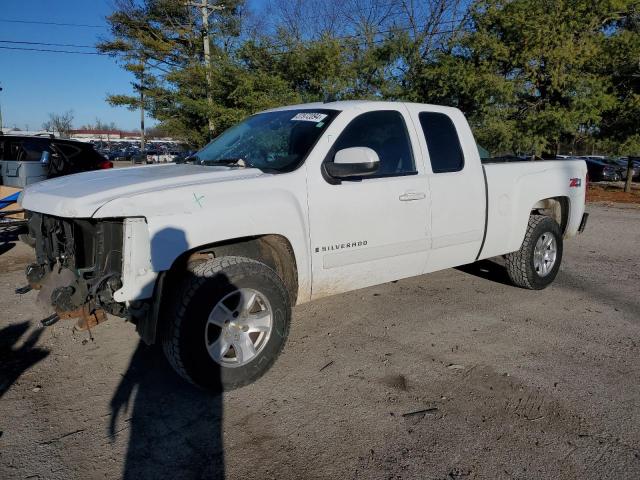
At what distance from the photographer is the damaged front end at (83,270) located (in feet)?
9.71

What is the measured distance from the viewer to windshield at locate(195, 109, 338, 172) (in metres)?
3.76

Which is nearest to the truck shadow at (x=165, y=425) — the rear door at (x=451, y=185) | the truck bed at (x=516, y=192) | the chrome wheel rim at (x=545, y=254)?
the rear door at (x=451, y=185)

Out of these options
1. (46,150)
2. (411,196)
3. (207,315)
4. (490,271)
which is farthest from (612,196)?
(207,315)

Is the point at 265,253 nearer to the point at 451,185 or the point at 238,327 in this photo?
the point at 238,327

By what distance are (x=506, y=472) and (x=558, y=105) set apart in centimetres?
1503

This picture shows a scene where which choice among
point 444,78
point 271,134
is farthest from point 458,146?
point 444,78

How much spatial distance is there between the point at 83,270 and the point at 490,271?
497 centimetres

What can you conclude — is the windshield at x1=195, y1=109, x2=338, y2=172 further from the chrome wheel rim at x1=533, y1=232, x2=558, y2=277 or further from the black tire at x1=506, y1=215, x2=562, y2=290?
the chrome wheel rim at x1=533, y1=232, x2=558, y2=277

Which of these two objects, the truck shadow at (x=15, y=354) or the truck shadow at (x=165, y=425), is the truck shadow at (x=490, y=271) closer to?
the truck shadow at (x=165, y=425)

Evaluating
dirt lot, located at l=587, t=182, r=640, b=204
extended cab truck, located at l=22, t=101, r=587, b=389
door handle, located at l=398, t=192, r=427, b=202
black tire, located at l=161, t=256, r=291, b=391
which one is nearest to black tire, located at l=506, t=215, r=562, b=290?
extended cab truck, located at l=22, t=101, r=587, b=389

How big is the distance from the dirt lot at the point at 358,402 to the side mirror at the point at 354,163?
143 centimetres

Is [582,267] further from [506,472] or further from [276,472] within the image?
[276,472]

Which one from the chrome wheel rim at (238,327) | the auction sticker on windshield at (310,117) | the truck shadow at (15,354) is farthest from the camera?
the auction sticker on windshield at (310,117)

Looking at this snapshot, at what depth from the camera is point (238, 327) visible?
3.29 meters
